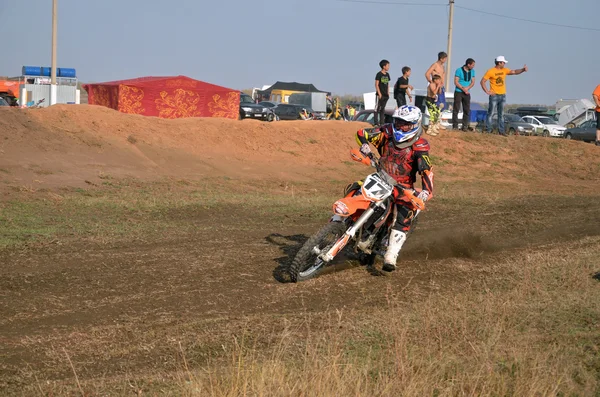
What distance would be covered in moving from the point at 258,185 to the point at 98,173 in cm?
346

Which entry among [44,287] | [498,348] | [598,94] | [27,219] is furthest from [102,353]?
[598,94]

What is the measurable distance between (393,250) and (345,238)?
29.1 inches

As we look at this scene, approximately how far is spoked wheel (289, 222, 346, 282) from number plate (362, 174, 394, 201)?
0.42 meters

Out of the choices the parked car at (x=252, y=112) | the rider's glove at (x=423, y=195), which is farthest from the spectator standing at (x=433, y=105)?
the parked car at (x=252, y=112)

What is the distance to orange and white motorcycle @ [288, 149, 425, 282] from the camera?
25.3 feet

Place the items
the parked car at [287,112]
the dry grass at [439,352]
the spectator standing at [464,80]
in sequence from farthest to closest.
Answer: the parked car at [287,112] < the spectator standing at [464,80] < the dry grass at [439,352]

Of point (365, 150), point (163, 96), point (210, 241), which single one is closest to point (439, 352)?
point (365, 150)

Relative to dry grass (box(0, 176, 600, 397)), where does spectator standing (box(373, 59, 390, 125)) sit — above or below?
above

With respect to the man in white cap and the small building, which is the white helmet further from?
the small building

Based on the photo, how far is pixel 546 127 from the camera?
46.1 m

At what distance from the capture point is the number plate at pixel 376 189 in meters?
7.87

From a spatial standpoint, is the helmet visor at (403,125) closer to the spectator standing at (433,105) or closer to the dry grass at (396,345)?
the dry grass at (396,345)

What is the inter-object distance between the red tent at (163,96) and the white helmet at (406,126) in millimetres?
18993

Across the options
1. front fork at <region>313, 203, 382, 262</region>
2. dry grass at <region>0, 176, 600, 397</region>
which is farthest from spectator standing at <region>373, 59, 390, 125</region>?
front fork at <region>313, 203, 382, 262</region>
